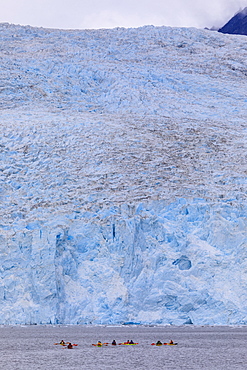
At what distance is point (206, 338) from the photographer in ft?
→ 53.3

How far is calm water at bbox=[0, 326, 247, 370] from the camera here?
1145cm

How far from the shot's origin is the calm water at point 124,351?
11.5 meters

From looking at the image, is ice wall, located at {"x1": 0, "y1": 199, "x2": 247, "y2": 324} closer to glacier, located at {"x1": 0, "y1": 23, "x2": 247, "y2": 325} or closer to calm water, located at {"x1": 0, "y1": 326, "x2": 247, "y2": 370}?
glacier, located at {"x1": 0, "y1": 23, "x2": 247, "y2": 325}

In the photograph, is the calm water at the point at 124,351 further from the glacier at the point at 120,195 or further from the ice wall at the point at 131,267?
the glacier at the point at 120,195

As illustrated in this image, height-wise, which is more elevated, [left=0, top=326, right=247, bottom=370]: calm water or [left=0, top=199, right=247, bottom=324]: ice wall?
[left=0, top=199, right=247, bottom=324]: ice wall

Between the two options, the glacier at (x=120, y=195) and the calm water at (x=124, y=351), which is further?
the glacier at (x=120, y=195)

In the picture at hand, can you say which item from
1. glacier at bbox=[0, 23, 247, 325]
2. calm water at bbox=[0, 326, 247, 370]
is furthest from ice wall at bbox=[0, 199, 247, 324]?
calm water at bbox=[0, 326, 247, 370]

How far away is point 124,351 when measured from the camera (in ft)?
44.9

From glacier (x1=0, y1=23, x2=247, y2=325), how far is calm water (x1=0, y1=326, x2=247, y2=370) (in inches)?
30.0

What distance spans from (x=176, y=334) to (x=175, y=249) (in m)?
2.72

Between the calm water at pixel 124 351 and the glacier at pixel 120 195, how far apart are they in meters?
0.76

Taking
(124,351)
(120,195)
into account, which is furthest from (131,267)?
(124,351)

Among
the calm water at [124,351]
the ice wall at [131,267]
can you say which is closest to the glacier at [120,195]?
the ice wall at [131,267]

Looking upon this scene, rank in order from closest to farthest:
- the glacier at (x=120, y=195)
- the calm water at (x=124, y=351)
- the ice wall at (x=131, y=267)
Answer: the calm water at (x=124, y=351) < the ice wall at (x=131, y=267) < the glacier at (x=120, y=195)
